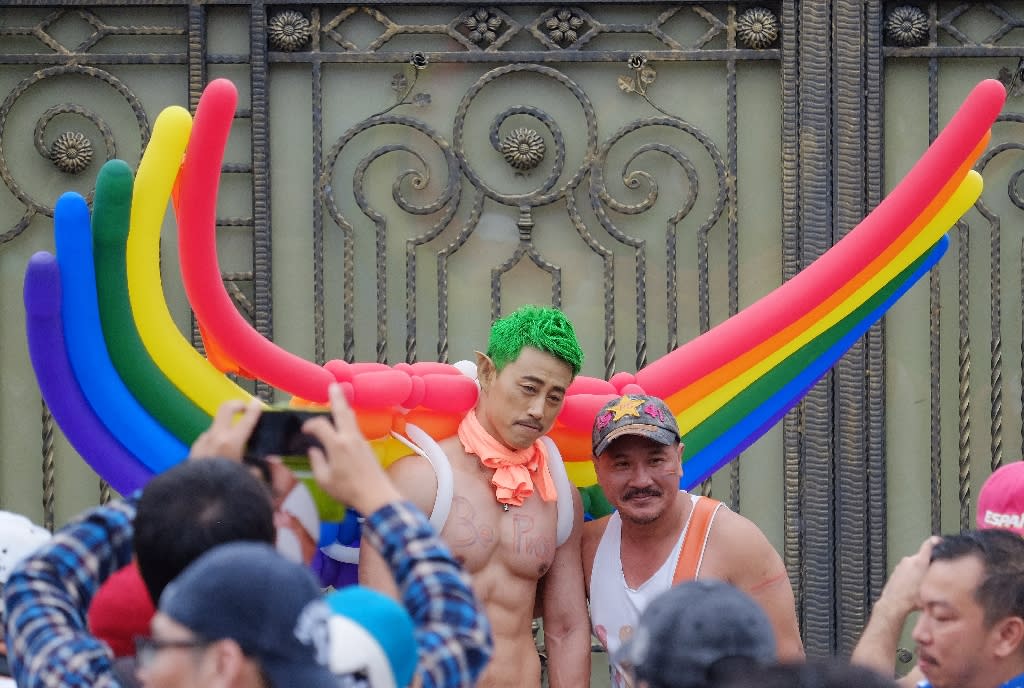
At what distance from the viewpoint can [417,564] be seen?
2449mm

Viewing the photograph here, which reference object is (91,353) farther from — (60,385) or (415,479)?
(415,479)

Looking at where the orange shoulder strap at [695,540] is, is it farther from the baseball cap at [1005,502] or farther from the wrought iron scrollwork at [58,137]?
the wrought iron scrollwork at [58,137]

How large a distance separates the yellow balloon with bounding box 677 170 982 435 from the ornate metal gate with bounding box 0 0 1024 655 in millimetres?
994

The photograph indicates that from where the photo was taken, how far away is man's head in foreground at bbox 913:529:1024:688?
2.88m

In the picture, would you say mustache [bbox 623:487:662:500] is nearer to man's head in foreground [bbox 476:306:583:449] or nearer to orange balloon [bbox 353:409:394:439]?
man's head in foreground [bbox 476:306:583:449]

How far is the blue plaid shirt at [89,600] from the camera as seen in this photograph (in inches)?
91.9

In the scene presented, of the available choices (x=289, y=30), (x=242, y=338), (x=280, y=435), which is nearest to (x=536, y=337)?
(x=242, y=338)

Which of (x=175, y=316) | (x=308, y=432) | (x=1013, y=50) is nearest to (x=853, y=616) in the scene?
(x=1013, y=50)

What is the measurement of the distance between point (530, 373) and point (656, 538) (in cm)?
53

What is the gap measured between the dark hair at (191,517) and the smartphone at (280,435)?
0.29 meters

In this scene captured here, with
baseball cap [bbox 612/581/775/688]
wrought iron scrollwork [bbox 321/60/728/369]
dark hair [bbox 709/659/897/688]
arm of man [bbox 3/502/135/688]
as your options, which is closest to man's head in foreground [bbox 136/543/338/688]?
arm of man [bbox 3/502/135/688]

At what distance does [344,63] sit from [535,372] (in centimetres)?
187

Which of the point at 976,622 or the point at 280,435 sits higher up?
the point at 280,435

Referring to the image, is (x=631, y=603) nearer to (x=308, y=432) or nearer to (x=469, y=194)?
(x=308, y=432)
